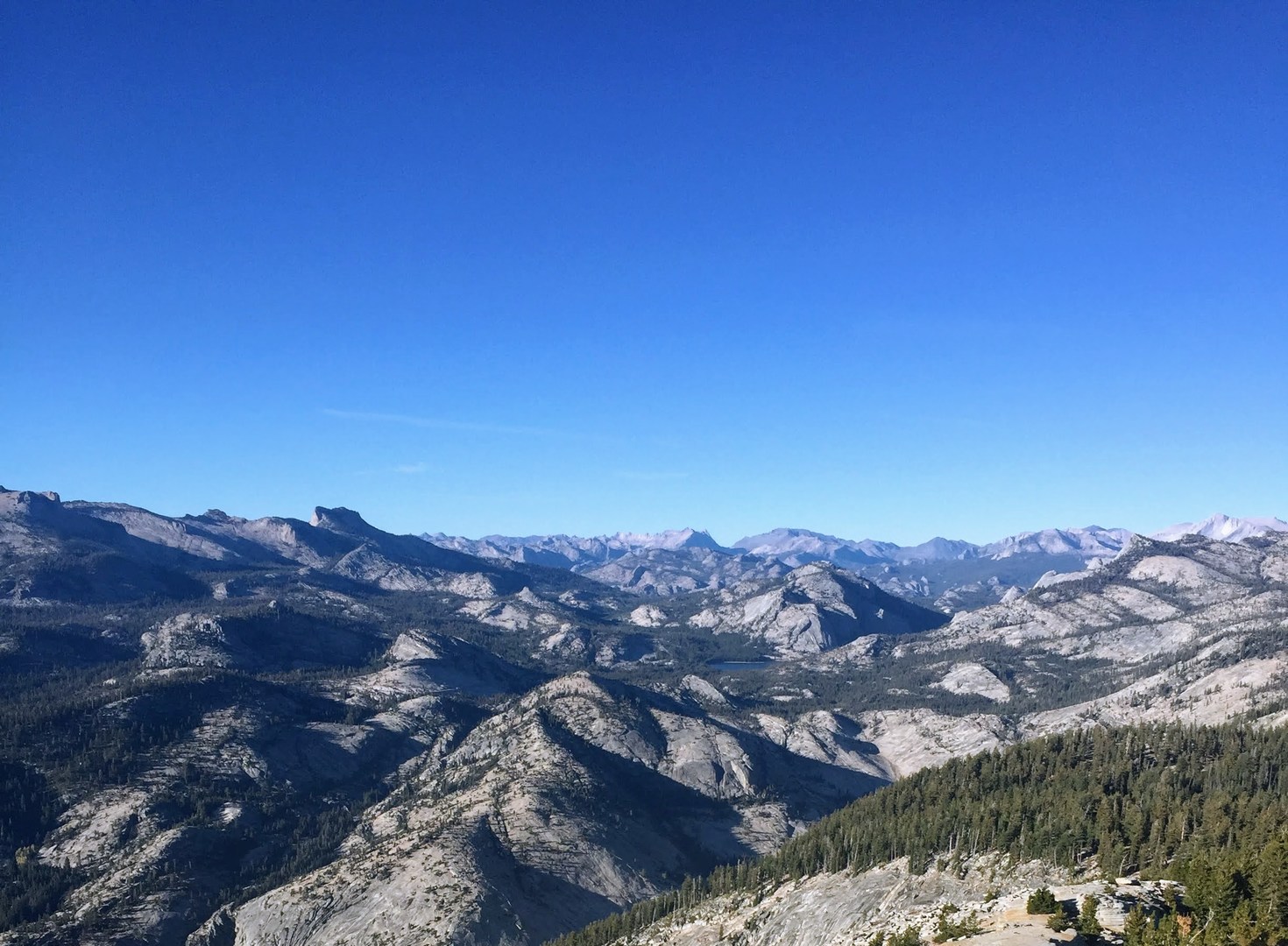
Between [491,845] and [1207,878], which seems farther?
[491,845]

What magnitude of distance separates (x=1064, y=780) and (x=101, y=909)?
202183 millimetres

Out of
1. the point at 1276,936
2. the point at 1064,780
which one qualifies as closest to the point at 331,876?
the point at 1064,780

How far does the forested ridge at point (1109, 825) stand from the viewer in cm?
8844

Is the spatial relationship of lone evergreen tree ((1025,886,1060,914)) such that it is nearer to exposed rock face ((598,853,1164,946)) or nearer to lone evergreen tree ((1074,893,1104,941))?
exposed rock face ((598,853,1164,946))

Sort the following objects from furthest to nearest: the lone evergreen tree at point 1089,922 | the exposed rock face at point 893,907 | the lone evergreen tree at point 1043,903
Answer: the exposed rock face at point 893,907, the lone evergreen tree at point 1043,903, the lone evergreen tree at point 1089,922

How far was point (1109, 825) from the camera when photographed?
129 m

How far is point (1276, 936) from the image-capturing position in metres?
75.2

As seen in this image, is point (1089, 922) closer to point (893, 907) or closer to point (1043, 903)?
point (1043, 903)

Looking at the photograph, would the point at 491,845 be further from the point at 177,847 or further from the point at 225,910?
the point at 177,847

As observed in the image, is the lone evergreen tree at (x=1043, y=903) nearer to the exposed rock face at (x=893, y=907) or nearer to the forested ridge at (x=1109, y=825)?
the exposed rock face at (x=893, y=907)

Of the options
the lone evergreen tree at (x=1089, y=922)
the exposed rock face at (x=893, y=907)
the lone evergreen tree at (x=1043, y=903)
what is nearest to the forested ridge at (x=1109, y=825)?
the lone evergreen tree at (x=1089, y=922)

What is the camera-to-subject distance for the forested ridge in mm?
88438

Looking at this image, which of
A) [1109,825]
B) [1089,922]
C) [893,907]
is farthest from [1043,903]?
[1109,825]

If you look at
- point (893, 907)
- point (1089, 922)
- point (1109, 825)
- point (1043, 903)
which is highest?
point (1089, 922)
